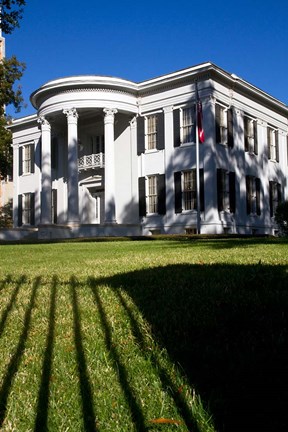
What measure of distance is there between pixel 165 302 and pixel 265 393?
1968mm

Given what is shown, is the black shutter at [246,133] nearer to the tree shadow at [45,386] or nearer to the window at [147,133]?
the window at [147,133]

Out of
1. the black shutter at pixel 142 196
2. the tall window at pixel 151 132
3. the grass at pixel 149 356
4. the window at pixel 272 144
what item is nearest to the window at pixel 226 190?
the tall window at pixel 151 132

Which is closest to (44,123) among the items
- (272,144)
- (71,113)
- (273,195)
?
(71,113)

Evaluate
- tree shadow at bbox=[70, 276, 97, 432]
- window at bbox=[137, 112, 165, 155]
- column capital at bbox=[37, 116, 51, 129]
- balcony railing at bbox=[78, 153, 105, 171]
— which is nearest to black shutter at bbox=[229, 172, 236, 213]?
window at bbox=[137, 112, 165, 155]

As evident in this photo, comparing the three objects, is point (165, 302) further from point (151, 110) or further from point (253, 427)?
point (151, 110)

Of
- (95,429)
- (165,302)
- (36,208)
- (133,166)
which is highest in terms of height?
(133,166)

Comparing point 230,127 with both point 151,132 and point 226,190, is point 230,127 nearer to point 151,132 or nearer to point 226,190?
point 226,190

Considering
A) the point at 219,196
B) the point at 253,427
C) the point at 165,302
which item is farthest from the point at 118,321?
the point at 219,196

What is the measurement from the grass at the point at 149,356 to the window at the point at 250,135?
79.8 ft

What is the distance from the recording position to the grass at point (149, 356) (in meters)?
2.43

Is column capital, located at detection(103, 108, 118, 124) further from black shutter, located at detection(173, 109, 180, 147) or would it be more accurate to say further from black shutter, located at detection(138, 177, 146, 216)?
black shutter, located at detection(138, 177, 146, 216)

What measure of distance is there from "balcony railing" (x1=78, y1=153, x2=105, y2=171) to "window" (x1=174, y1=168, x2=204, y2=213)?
533cm

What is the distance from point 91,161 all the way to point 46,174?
2955 millimetres

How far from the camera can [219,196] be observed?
25.6m
